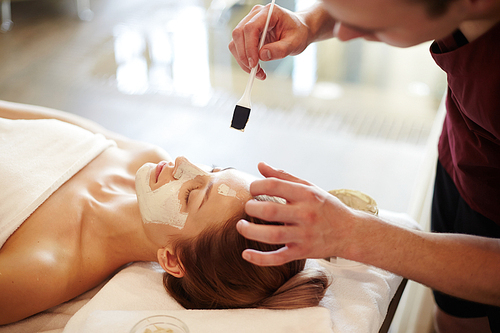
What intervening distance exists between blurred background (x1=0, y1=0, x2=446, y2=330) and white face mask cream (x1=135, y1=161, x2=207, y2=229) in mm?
1209

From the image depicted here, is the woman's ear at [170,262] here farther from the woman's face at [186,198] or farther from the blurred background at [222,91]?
the blurred background at [222,91]

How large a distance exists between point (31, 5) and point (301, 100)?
3.43 meters

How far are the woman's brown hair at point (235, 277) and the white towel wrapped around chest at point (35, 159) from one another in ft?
1.69

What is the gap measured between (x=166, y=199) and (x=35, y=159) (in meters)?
0.57

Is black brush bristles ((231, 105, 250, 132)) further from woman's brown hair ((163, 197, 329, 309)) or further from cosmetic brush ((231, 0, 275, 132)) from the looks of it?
woman's brown hair ((163, 197, 329, 309))

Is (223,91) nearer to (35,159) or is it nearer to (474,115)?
(35,159)

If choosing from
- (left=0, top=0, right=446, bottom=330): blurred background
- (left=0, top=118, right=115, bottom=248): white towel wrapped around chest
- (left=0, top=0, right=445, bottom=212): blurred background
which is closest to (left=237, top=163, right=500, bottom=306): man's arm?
(left=0, top=118, right=115, bottom=248): white towel wrapped around chest

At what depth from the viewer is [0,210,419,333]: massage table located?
107 cm

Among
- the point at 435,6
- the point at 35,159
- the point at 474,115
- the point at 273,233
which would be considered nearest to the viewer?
the point at 435,6

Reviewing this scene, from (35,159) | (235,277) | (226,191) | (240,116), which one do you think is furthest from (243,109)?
(35,159)

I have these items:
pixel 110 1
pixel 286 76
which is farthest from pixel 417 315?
pixel 110 1

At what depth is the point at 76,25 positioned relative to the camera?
14.0 ft

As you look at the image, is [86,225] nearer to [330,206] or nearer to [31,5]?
[330,206]

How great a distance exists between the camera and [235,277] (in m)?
1.12
